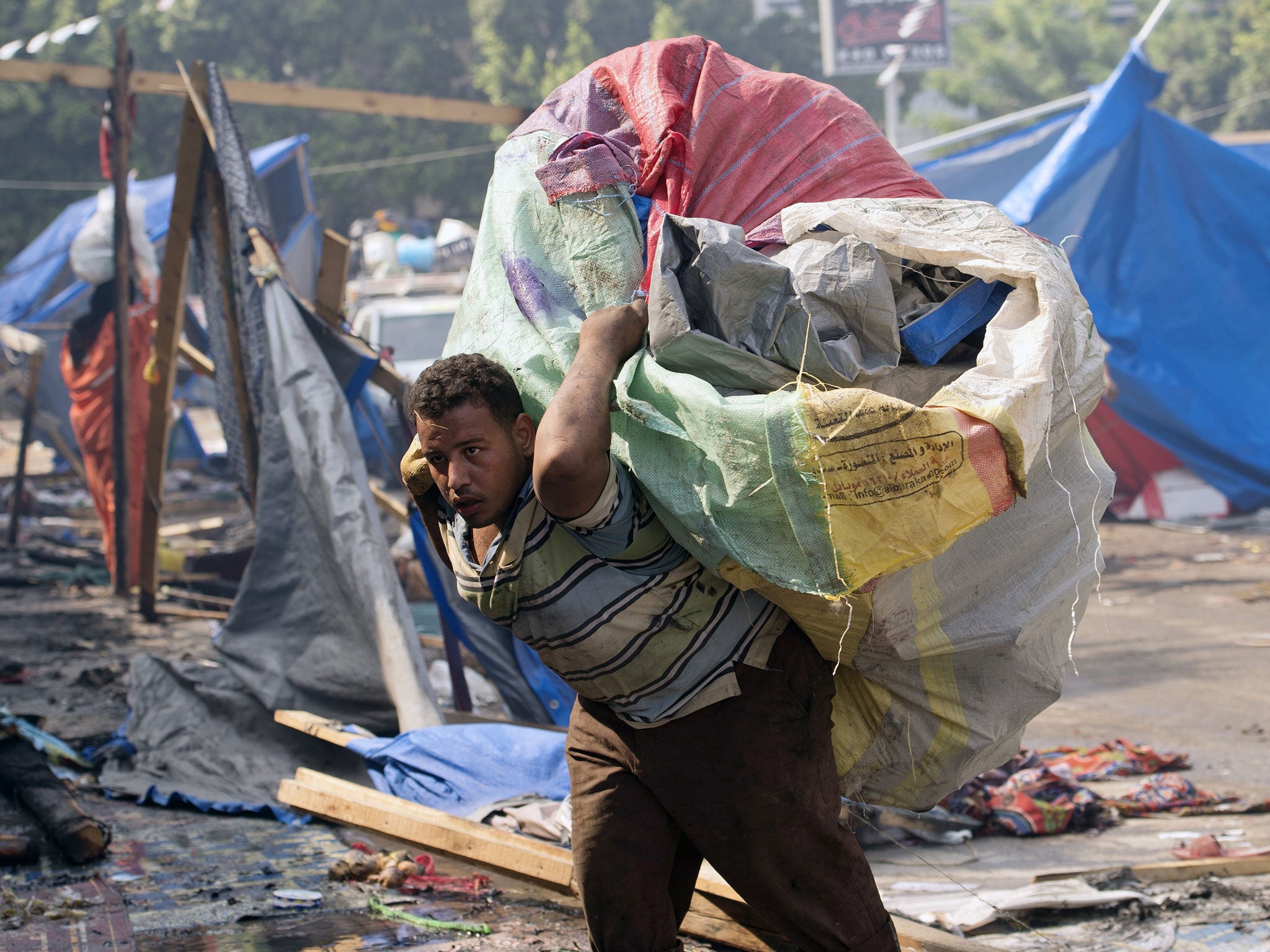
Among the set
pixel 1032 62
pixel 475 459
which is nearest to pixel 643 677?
pixel 475 459

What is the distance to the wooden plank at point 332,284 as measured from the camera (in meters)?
5.07

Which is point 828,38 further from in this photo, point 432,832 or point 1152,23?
point 432,832

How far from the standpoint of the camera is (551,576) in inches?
76.2

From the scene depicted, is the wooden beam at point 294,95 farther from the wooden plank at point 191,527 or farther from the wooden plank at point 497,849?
the wooden plank at point 191,527

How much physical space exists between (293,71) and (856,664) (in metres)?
29.8

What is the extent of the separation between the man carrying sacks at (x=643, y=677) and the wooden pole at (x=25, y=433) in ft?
28.5

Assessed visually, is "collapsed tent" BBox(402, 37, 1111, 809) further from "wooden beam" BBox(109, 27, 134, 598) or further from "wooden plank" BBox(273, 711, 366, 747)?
"wooden beam" BBox(109, 27, 134, 598)

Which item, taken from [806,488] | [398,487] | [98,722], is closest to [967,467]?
[806,488]

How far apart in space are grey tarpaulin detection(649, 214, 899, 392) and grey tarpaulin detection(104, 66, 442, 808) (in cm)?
287

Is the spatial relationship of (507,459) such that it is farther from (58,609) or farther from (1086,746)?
(58,609)

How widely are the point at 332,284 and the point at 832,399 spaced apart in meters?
3.90

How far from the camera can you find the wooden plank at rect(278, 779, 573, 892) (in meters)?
3.27

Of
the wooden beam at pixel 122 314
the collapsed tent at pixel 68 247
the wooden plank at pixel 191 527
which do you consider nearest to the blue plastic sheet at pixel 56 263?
the collapsed tent at pixel 68 247

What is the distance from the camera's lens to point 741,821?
2.01 metres
